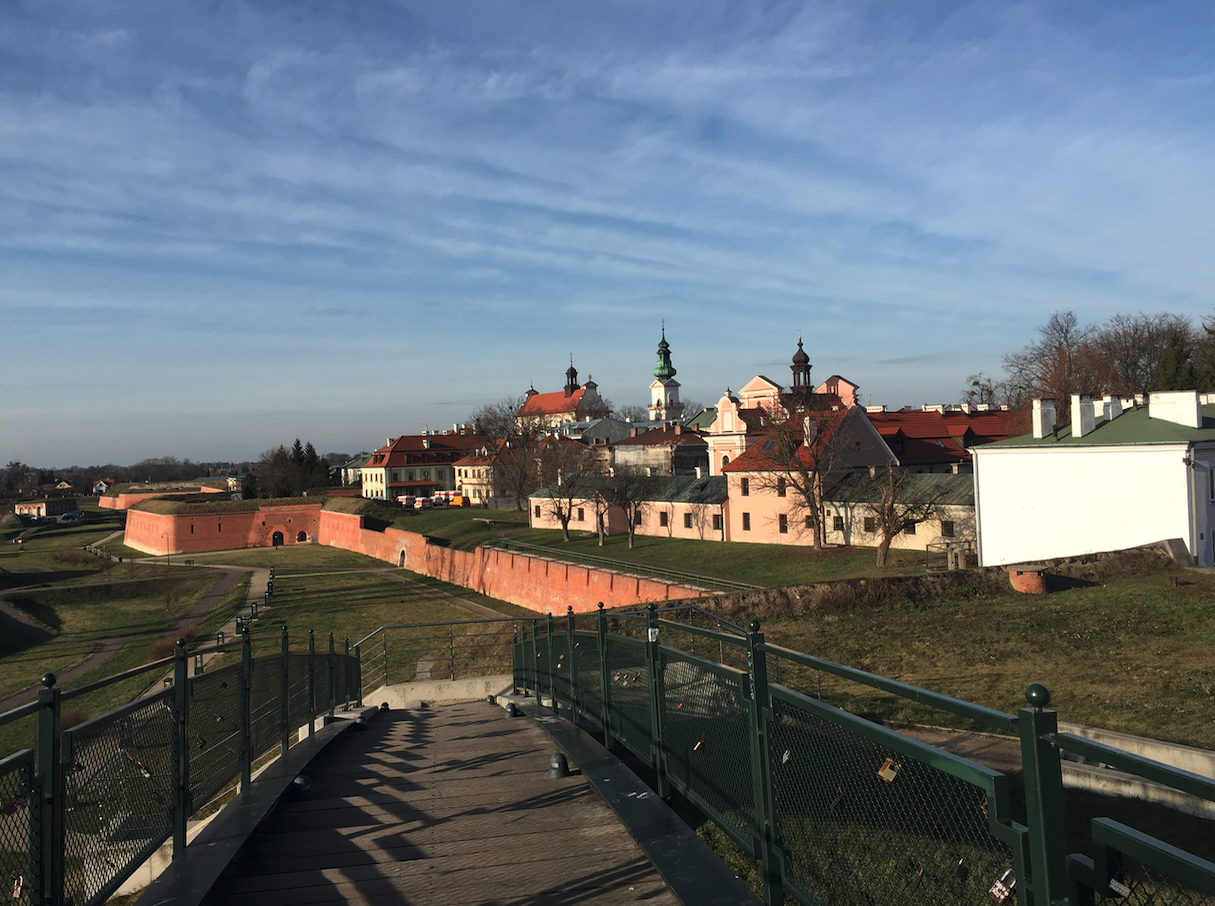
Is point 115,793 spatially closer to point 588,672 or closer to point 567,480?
point 588,672

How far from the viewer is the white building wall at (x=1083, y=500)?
83.4ft

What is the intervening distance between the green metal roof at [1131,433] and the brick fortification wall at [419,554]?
12502 millimetres

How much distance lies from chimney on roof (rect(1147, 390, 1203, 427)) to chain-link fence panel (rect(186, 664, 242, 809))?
92.8ft

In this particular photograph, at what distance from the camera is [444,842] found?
5.60 metres

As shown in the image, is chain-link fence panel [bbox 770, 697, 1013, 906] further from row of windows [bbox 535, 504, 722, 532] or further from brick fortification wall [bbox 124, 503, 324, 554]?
brick fortification wall [bbox 124, 503, 324, 554]

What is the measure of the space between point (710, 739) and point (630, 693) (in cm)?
216

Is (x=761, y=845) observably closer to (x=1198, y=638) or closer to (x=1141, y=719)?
(x=1141, y=719)

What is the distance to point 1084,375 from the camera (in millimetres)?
55969

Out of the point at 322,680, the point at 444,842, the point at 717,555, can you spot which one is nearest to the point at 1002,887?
the point at 444,842


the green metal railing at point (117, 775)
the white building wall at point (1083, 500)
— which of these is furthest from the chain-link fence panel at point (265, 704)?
the white building wall at point (1083, 500)

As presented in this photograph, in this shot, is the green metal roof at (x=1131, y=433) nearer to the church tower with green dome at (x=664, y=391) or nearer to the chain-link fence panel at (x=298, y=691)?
the chain-link fence panel at (x=298, y=691)

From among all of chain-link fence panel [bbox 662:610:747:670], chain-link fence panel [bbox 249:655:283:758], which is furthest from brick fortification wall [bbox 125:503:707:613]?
chain-link fence panel [bbox 249:655:283:758]

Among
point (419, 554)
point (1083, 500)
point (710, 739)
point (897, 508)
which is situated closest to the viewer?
point (710, 739)

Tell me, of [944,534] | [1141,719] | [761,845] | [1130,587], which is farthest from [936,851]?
[944,534]
